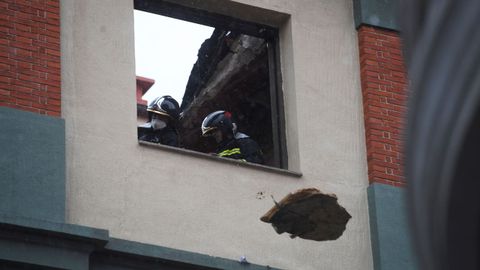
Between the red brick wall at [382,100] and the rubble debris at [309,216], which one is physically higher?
the red brick wall at [382,100]

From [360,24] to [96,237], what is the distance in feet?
13.1

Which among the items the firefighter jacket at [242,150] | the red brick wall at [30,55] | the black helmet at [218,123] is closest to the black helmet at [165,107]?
the black helmet at [218,123]

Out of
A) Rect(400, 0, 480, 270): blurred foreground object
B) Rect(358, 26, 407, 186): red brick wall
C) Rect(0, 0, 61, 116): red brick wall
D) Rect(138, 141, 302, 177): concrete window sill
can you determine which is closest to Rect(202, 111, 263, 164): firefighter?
Rect(138, 141, 302, 177): concrete window sill

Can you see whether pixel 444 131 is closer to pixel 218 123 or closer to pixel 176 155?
pixel 176 155

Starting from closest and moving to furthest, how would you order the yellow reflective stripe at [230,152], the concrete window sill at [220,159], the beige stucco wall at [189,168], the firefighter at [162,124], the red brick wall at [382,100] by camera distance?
the beige stucco wall at [189,168]
the concrete window sill at [220,159]
the yellow reflective stripe at [230,152]
the red brick wall at [382,100]
the firefighter at [162,124]

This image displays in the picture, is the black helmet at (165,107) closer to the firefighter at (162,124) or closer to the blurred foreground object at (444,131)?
the firefighter at (162,124)

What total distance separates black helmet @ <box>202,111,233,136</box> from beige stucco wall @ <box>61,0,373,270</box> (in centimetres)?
68

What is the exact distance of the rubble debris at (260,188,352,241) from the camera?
8.84 m

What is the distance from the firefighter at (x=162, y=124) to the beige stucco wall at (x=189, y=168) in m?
0.80

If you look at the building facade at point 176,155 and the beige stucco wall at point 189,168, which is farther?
the beige stucco wall at point 189,168

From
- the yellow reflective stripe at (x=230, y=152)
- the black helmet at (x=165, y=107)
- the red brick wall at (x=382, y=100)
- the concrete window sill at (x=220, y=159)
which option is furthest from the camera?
the black helmet at (x=165, y=107)

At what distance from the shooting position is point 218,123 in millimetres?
11289

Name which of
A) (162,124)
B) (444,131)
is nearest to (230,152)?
(162,124)

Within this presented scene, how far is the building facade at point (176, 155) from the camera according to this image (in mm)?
8898
